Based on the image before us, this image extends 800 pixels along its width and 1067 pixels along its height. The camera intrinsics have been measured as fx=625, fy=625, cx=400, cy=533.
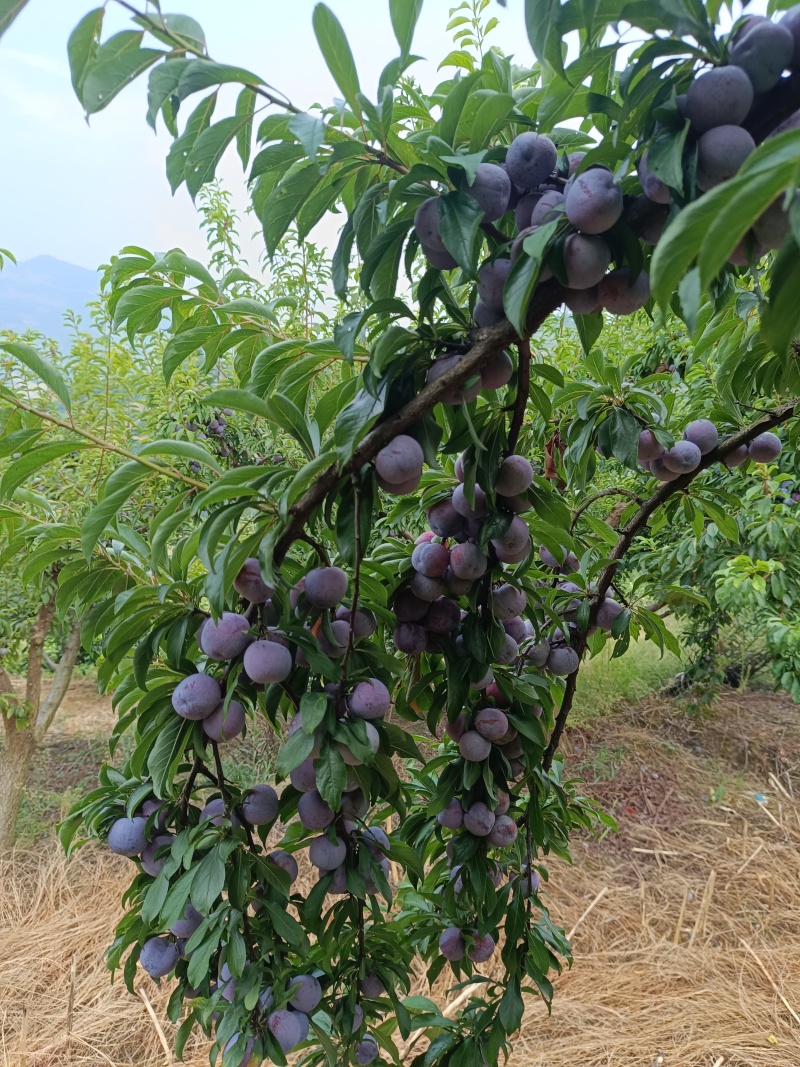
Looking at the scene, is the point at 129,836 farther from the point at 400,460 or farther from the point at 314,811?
the point at 400,460

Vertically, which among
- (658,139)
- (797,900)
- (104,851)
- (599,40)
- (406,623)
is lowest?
(104,851)

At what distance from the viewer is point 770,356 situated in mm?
886

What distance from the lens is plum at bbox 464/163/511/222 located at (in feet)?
1.69

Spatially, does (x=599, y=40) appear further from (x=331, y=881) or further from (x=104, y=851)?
(x=104, y=851)

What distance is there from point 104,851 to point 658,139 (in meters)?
3.66

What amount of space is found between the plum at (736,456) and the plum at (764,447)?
1cm

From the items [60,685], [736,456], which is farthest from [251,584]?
[60,685]

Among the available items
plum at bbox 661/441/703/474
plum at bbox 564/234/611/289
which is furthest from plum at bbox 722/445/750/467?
plum at bbox 564/234/611/289

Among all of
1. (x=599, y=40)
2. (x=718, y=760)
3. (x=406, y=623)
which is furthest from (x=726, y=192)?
(x=718, y=760)

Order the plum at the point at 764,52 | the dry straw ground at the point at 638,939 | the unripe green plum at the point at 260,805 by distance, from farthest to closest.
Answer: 1. the dry straw ground at the point at 638,939
2. the unripe green plum at the point at 260,805
3. the plum at the point at 764,52

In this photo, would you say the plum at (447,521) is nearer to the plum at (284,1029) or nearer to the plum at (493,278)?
the plum at (493,278)

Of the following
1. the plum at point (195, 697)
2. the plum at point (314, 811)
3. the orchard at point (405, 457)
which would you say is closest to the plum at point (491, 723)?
the orchard at point (405, 457)

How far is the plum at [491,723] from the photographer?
0.83 meters

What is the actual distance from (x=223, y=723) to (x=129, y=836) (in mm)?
244
